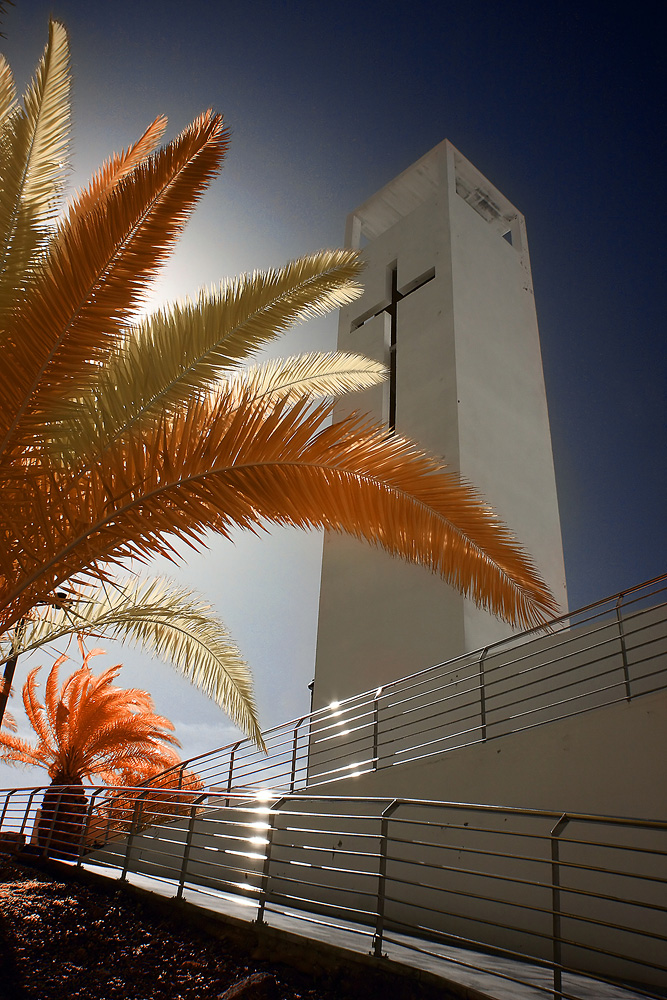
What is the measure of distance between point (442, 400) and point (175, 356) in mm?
8661

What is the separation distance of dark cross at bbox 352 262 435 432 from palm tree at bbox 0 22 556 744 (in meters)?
9.13

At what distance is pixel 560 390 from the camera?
50.7 ft

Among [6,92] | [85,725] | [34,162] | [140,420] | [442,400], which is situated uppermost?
[442,400]

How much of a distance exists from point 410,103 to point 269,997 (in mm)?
13885

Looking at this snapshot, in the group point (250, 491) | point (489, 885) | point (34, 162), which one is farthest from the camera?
point (489, 885)

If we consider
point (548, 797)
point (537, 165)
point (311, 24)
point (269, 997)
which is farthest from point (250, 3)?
point (269, 997)

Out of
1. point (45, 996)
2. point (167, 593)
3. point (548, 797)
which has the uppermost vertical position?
point (167, 593)

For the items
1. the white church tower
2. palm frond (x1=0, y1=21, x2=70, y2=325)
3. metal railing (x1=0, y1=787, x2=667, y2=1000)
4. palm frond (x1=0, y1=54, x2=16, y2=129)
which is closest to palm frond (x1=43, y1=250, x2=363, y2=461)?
palm frond (x1=0, y1=21, x2=70, y2=325)

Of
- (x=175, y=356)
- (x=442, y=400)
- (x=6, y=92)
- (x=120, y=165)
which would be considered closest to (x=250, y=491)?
(x=175, y=356)

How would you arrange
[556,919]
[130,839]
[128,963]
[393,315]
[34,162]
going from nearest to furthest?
[556,919], [128,963], [34,162], [130,839], [393,315]

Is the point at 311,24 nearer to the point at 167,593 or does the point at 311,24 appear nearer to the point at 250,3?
the point at 250,3

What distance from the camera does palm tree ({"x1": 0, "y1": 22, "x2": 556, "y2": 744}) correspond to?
447cm

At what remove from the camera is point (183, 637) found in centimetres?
759

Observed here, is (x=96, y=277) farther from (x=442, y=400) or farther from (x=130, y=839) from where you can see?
(x=442, y=400)
